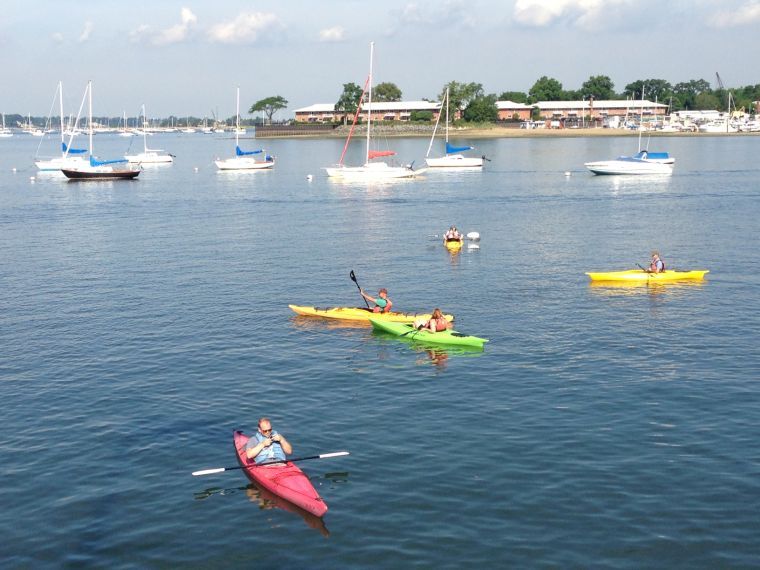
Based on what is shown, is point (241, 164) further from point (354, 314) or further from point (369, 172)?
point (354, 314)

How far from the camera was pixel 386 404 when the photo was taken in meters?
30.0

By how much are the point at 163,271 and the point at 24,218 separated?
3509cm

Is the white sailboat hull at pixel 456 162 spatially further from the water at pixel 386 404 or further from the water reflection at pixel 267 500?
the water reflection at pixel 267 500

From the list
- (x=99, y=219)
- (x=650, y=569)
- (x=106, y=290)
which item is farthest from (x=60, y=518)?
(x=99, y=219)

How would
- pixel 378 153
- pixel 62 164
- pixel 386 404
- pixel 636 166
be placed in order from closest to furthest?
pixel 386 404
pixel 378 153
pixel 636 166
pixel 62 164

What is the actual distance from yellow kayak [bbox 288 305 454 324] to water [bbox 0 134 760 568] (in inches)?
39.9

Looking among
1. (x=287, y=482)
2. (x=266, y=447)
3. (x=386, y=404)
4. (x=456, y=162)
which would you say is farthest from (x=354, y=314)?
(x=456, y=162)

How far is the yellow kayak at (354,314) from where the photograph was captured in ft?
129

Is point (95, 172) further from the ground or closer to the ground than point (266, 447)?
further from the ground

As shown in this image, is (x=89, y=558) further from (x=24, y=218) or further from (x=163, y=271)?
(x=24, y=218)

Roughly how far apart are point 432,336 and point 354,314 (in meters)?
5.48

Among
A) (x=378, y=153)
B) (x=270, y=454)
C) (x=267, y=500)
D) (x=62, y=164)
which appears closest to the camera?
(x=267, y=500)

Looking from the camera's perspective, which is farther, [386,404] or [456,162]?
[456,162]

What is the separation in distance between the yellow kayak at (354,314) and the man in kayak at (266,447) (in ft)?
48.9
